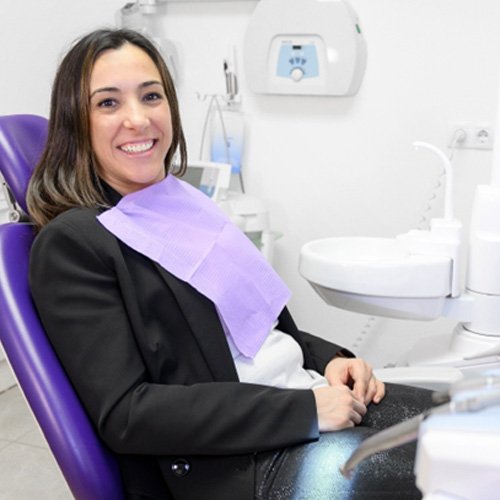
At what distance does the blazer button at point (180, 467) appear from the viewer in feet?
3.37

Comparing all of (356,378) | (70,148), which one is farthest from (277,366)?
(70,148)

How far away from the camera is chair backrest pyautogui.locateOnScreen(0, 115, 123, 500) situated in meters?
0.96

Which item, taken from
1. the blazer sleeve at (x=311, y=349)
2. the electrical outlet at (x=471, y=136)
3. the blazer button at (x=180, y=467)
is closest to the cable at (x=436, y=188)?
the electrical outlet at (x=471, y=136)

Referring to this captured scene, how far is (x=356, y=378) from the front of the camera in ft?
4.12

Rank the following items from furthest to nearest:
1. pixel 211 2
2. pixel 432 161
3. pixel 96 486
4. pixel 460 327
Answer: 1. pixel 211 2
2. pixel 432 161
3. pixel 460 327
4. pixel 96 486

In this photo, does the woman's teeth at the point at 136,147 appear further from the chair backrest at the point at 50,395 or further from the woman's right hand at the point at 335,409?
the woman's right hand at the point at 335,409

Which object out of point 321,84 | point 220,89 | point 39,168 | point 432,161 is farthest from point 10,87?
point 432,161

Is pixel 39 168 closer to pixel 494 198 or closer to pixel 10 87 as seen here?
pixel 494 198

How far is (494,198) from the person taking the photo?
5.02ft

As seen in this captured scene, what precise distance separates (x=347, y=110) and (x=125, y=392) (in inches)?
62.7

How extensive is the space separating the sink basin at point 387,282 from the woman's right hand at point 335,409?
1.62ft

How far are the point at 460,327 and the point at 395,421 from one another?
57 cm

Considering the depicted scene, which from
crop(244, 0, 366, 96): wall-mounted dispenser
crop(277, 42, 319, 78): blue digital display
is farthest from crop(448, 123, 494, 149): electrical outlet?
crop(277, 42, 319, 78): blue digital display

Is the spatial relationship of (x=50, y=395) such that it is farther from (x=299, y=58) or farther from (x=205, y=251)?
(x=299, y=58)
